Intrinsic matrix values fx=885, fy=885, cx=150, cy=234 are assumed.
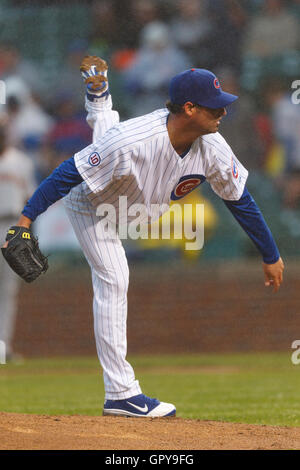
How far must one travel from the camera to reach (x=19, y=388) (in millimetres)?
8289

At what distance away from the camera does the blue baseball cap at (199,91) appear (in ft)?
15.4

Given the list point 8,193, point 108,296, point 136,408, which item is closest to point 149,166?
point 108,296

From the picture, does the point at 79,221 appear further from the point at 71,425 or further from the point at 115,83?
the point at 115,83

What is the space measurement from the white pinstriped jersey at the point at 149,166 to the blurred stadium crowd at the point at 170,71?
6.47m

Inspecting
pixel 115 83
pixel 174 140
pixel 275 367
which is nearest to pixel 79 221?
pixel 174 140

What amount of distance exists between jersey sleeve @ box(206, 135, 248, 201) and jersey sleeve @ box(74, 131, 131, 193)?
1.65 feet

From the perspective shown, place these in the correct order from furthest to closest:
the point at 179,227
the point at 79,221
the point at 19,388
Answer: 1. the point at 179,227
2. the point at 19,388
3. the point at 79,221

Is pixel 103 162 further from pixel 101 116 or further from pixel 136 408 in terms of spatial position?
pixel 136 408

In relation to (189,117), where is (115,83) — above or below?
above

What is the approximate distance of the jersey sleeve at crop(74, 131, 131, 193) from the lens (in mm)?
4637

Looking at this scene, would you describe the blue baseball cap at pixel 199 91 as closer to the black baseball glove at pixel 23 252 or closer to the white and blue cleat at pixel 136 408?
the black baseball glove at pixel 23 252

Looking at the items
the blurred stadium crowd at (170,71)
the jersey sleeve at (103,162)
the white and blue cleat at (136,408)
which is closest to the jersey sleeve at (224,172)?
the jersey sleeve at (103,162)
